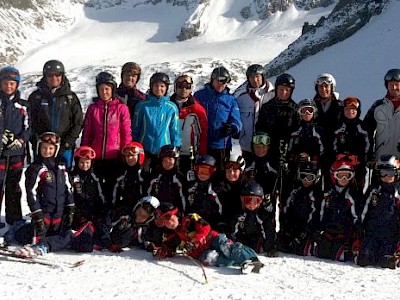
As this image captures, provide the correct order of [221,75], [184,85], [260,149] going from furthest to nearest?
[221,75] < [184,85] < [260,149]

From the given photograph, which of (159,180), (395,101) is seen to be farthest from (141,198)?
(395,101)

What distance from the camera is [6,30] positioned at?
14500 cm

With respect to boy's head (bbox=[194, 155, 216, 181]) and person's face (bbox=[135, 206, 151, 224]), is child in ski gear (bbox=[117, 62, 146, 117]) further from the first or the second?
person's face (bbox=[135, 206, 151, 224])

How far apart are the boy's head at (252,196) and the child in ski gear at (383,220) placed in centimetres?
135

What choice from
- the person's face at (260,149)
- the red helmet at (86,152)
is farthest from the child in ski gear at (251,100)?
the red helmet at (86,152)

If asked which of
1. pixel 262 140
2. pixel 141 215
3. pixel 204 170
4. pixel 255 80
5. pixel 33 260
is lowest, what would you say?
pixel 33 260

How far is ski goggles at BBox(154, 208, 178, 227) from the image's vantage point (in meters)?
6.65

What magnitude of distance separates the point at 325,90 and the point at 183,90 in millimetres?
2101

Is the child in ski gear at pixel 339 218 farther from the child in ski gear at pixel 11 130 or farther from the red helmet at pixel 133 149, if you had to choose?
the child in ski gear at pixel 11 130

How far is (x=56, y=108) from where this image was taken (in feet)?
24.9

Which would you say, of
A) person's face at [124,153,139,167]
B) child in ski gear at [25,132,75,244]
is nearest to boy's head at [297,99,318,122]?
person's face at [124,153,139,167]

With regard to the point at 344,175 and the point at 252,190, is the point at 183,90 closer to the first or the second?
the point at 252,190

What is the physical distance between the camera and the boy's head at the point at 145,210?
22.2 feet

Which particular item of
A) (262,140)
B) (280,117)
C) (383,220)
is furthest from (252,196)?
(383,220)
